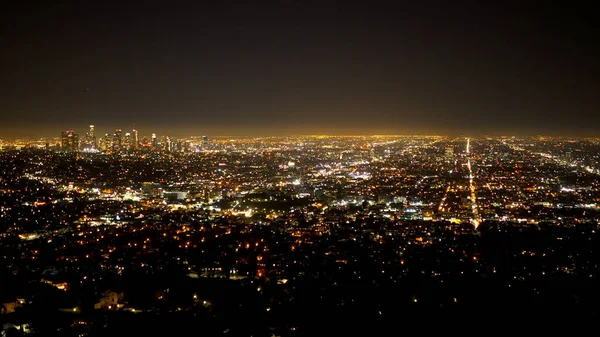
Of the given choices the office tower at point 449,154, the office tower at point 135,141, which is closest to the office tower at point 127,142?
the office tower at point 135,141

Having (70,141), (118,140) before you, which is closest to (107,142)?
(118,140)

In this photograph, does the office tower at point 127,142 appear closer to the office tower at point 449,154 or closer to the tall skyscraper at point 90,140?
the tall skyscraper at point 90,140

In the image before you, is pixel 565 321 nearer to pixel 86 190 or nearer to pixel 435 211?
pixel 435 211

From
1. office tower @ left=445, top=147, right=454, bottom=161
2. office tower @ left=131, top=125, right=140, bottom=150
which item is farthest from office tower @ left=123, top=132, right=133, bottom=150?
office tower @ left=445, top=147, right=454, bottom=161

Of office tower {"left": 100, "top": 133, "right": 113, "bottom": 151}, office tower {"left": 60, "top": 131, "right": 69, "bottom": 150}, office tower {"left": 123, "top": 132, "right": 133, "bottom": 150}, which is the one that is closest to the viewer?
office tower {"left": 60, "top": 131, "right": 69, "bottom": 150}

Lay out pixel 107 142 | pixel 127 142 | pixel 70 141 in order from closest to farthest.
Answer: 1. pixel 70 141
2. pixel 107 142
3. pixel 127 142

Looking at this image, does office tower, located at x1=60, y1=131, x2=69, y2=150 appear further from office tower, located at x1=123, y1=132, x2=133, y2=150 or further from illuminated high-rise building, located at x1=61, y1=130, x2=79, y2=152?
office tower, located at x1=123, y1=132, x2=133, y2=150

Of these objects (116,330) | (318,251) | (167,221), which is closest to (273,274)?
(318,251)

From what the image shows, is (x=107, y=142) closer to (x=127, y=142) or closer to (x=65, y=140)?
(x=127, y=142)

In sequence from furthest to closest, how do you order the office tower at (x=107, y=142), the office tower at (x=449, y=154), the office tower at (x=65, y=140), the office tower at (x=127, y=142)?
the office tower at (x=127, y=142) < the office tower at (x=107, y=142) < the office tower at (x=65, y=140) < the office tower at (x=449, y=154)

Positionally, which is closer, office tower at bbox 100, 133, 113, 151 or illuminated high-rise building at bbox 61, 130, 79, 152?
illuminated high-rise building at bbox 61, 130, 79, 152

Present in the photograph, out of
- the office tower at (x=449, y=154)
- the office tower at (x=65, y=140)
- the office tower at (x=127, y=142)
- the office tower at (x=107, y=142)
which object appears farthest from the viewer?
the office tower at (x=127, y=142)
